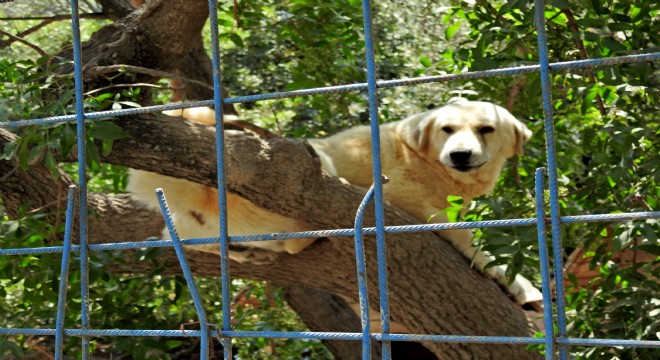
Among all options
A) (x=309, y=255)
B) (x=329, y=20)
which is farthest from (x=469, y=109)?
(x=309, y=255)

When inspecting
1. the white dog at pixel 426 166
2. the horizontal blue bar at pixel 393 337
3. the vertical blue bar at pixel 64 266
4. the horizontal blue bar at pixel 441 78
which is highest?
the white dog at pixel 426 166

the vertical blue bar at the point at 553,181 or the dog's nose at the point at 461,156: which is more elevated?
the dog's nose at the point at 461,156

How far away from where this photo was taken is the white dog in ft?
14.0

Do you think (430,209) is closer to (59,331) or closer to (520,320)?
(520,320)

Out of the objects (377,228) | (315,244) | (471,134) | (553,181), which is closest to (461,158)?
(471,134)

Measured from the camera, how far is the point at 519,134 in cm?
476

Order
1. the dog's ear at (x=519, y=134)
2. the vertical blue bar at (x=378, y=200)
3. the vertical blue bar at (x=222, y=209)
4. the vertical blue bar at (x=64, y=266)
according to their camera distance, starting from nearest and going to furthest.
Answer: the vertical blue bar at (x=378, y=200)
the vertical blue bar at (x=222, y=209)
the vertical blue bar at (x=64, y=266)
the dog's ear at (x=519, y=134)

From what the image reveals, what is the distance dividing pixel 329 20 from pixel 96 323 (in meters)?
1.96

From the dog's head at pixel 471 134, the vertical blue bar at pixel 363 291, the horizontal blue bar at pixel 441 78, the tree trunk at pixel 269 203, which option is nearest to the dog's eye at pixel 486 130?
the dog's head at pixel 471 134

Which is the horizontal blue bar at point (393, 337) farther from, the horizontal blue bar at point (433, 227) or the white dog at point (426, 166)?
the white dog at point (426, 166)

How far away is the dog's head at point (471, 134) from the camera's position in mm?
4668

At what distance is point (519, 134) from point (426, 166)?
52cm

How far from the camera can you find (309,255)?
13.8 feet

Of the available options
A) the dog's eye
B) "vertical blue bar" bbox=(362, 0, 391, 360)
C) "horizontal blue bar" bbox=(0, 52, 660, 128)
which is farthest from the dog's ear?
"vertical blue bar" bbox=(362, 0, 391, 360)
